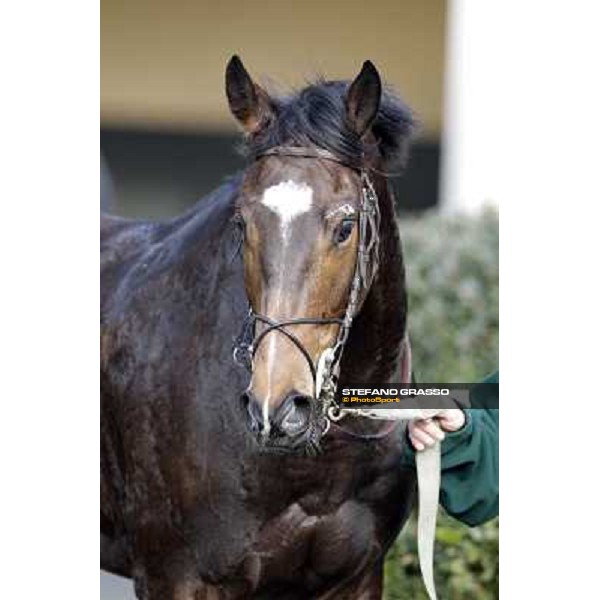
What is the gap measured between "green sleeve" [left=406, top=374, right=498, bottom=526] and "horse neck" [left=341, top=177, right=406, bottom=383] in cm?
30

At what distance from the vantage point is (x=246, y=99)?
11.3 ft

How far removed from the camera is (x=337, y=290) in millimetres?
3268

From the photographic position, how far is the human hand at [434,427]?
3.74m

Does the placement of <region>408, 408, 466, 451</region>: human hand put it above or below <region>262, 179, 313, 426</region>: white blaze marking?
below

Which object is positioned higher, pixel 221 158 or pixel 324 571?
pixel 221 158

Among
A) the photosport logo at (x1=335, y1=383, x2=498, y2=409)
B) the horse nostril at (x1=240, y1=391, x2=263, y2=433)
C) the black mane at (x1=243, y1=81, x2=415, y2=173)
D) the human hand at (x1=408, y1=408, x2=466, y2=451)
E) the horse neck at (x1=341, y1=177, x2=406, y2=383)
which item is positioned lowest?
the human hand at (x1=408, y1=408, x2=466, y2=451)

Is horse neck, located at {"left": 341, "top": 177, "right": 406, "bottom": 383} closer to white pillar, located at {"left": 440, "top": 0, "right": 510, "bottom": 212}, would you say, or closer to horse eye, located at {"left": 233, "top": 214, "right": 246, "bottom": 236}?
horse eye, located at {"left": 233, "top": 214, "right": 246, "bottom": 236}

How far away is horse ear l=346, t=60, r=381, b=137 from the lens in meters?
3.37

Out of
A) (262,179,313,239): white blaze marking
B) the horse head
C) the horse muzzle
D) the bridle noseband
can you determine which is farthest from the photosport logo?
(262,179,313,239): white blaze marking

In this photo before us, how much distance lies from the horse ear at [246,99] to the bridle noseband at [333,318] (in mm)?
A: 117
